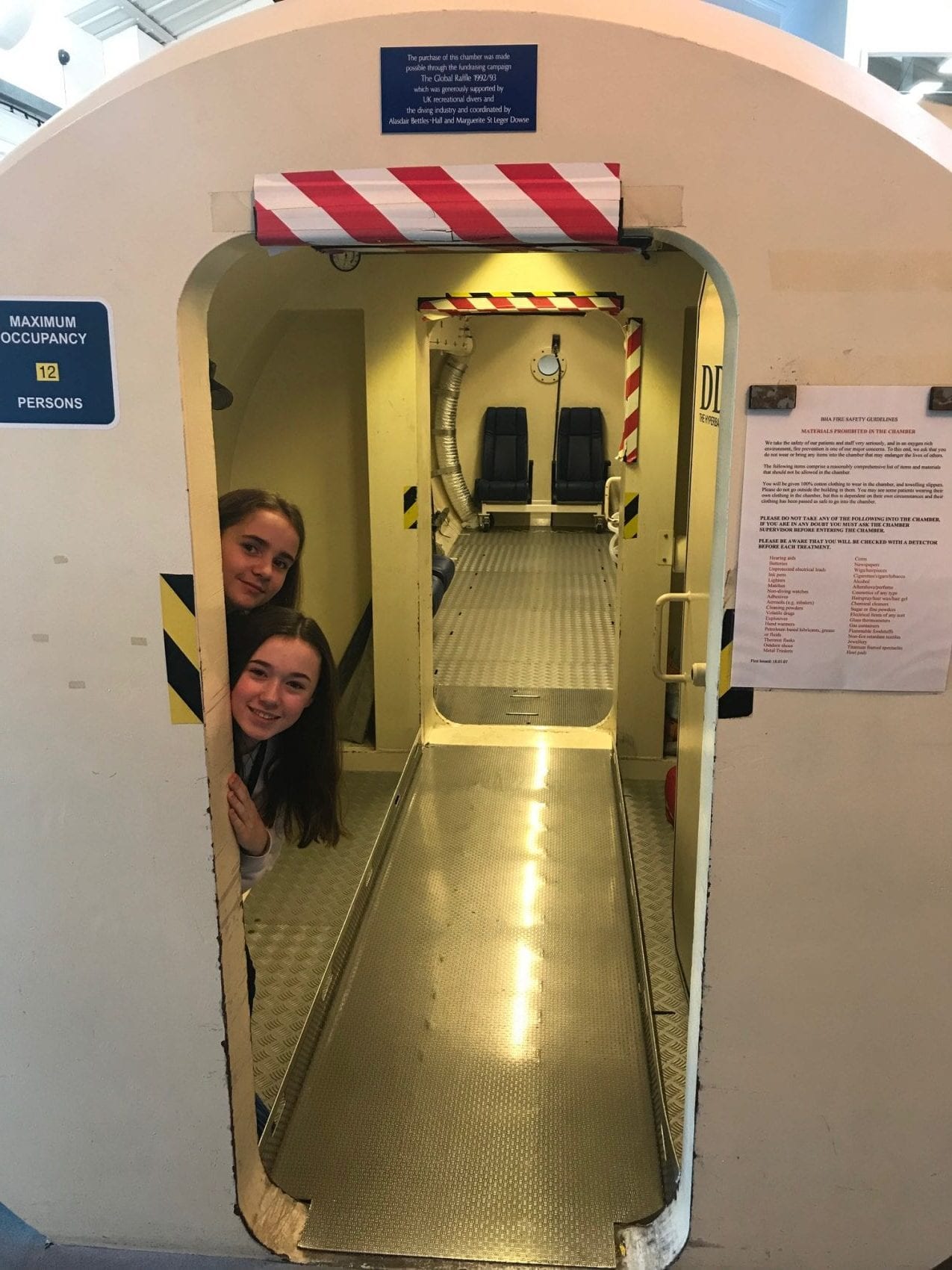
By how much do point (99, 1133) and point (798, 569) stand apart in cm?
203

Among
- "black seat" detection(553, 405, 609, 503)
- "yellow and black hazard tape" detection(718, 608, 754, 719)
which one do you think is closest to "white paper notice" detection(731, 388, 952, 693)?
"yellow and black hazard tape" detection(718, 608, 754, 719)

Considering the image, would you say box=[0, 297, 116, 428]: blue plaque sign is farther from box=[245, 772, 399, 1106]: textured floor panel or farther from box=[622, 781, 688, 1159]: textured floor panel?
box=[622, 781, 688, 1159]: textured floor panel

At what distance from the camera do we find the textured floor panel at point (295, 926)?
3021mm

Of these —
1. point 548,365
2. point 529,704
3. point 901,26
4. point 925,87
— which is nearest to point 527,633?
point 529,704

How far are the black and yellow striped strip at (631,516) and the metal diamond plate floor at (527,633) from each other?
1377mm

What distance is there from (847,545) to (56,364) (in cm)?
155

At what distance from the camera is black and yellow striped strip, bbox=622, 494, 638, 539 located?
4840mm

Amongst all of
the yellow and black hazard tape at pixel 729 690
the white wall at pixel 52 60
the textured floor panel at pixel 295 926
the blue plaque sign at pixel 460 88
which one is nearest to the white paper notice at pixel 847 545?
the yellow and black hazard tape at pixel 729 690

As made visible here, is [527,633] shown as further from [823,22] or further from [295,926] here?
[823,22]

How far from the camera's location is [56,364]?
1.68 m

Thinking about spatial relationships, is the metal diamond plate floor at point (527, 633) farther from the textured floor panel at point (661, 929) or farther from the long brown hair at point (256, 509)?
the long brown hair at point (256, 509)

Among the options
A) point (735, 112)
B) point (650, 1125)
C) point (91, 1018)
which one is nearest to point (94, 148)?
point (735, 112)

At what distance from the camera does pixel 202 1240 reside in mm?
2107

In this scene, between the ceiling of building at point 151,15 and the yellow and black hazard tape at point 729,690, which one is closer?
the yellow and black hazard tape at point 729,690
